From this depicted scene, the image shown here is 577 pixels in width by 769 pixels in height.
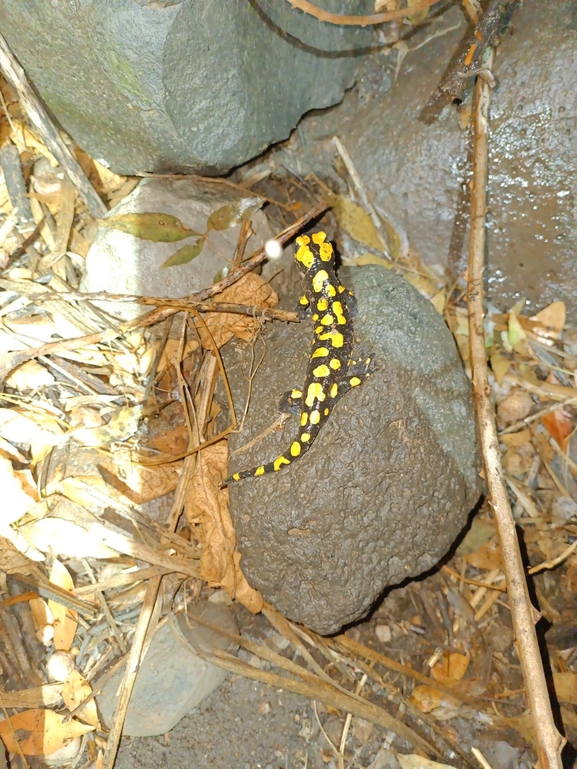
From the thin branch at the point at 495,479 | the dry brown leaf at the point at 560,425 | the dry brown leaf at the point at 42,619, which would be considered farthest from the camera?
the dry brown leaf at the point at 560,425

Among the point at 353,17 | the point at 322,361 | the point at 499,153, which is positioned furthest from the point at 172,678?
the point at 353,17

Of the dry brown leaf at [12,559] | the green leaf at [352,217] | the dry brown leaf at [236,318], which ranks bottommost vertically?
the dry brown leaf at [12,559]

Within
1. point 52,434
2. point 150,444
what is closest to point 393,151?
point 150,444

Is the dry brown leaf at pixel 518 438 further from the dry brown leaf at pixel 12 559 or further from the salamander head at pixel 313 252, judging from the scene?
the dry brown leaf at pixel 12 559

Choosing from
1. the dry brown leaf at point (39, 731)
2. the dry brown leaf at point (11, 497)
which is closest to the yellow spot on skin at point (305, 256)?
the dry brown leaf at point (11, 497)

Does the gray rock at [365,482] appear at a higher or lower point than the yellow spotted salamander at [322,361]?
lower

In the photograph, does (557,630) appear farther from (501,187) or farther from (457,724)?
(501,187)
